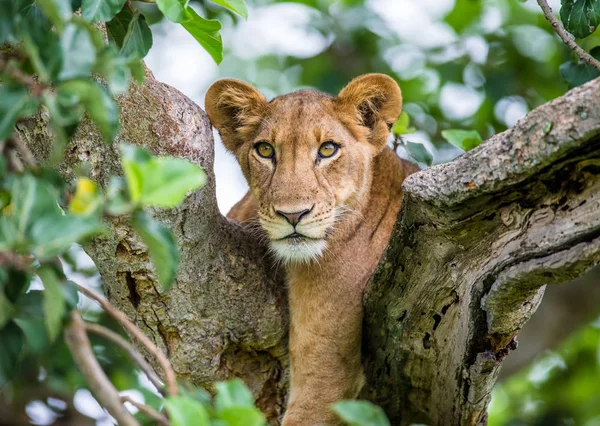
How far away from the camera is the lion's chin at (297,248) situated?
5047mm

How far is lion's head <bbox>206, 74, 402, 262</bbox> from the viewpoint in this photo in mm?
5039

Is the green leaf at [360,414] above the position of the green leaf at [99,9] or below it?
below

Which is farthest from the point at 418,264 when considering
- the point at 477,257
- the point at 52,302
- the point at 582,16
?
the point at 52,302

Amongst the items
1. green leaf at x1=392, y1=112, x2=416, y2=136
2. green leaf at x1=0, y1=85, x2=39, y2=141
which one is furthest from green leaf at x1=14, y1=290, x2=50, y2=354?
green leaf at x1=392, y1=112, x2=416, y2=136

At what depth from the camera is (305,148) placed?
5.27 metres

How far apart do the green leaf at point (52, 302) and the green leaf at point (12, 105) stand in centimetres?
43

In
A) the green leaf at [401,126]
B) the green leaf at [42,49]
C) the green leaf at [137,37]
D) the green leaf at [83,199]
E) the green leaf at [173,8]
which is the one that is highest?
the green leaf at [401,126]

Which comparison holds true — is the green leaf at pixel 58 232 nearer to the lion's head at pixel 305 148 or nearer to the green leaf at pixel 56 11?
the green leaf at pixel 56 11

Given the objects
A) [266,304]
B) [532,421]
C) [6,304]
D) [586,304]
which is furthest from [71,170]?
[586,304]

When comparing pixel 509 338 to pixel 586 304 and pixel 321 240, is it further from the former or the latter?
pixel 586 304

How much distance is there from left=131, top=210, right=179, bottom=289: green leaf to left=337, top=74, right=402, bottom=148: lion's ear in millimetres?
3178

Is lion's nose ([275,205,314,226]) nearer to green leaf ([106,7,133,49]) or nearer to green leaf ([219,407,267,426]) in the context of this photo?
green leaf ([106,7,133,49])

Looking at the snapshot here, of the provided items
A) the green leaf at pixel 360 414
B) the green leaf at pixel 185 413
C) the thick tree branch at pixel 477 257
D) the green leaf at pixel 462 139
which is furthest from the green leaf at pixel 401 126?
the green leaf at pixel 185 413

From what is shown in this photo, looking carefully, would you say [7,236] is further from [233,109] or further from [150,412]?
[233,109]
